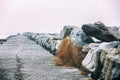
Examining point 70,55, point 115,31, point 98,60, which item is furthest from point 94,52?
point 115,31

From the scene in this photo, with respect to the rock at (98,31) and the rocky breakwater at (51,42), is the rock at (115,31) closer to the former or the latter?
the rock at (98,31)

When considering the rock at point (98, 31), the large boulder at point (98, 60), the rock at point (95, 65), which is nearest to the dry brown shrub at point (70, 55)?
the rock at point (98, 31)

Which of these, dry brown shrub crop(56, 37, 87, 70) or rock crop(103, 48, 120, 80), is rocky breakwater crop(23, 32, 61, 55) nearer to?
dry brown shrub crop(56, 37, 87, 70)

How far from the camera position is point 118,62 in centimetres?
762

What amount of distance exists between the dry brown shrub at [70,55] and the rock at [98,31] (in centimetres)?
85

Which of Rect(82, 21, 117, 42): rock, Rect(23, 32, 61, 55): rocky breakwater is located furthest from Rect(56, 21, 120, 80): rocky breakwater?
Rect(23, 32, 61, 55): rocky breakwater

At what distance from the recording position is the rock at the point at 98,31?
12680 mm

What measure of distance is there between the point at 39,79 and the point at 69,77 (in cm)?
105

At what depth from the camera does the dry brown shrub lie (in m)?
12.1

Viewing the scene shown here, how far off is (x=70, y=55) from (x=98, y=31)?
64.5 inches

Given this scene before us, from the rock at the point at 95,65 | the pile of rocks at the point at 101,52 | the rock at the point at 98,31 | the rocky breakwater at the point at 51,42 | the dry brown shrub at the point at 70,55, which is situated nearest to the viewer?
the pile of rocks at the point at 101,52

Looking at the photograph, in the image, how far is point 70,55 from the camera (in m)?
13.0

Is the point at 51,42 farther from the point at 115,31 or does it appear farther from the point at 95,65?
the point at 95,65

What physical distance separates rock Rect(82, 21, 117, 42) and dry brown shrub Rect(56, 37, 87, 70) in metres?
0.85
